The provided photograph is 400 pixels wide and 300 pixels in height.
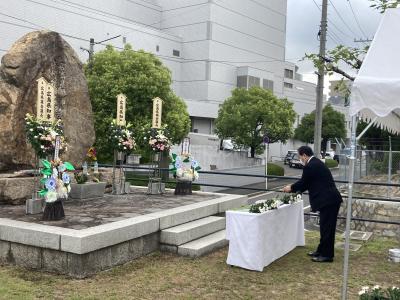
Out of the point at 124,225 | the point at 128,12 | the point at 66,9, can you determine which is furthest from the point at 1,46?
the point at 124,225

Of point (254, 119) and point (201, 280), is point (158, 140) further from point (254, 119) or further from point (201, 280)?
point (254, 119)

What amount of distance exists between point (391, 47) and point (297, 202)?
11.1ft

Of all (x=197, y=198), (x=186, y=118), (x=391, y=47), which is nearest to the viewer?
(x=391, y=47)

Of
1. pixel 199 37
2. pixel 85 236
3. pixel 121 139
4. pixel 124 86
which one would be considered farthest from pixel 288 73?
pixel 85 236

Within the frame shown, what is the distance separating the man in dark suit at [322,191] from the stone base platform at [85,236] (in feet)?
7.96

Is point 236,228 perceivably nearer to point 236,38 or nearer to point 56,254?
point 56,254

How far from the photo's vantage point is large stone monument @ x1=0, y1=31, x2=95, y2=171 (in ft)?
29.5

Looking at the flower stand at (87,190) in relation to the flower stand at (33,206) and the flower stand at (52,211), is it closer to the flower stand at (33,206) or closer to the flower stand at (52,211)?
the flower stand at (33,206)

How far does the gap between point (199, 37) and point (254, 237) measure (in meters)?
48.4

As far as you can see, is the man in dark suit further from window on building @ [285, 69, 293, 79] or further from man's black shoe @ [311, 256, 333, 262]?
window on building @ [285, 69, 293, 79]

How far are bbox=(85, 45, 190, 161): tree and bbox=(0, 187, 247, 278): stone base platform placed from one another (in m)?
13.4

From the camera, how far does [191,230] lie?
7762 mm

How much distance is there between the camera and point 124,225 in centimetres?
664

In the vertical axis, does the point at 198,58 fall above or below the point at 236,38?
below
